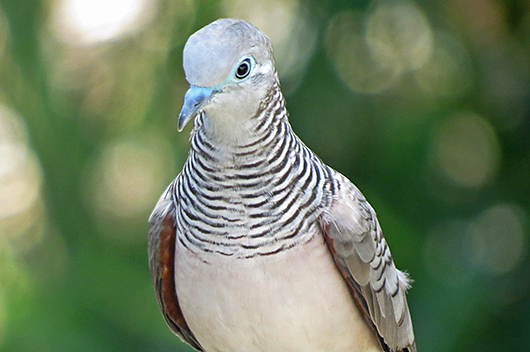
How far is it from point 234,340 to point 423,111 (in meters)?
2.56

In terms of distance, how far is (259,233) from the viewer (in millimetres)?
1812

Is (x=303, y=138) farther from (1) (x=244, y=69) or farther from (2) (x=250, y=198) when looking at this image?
(1) (x=244, y=69)

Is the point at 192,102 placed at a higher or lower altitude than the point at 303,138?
higher

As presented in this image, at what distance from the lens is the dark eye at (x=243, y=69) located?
1636 mm

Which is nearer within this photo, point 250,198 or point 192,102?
point 192,102

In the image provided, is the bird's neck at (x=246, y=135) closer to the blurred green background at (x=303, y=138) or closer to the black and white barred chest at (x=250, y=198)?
the black and white barred chest at (x=250, y=198)

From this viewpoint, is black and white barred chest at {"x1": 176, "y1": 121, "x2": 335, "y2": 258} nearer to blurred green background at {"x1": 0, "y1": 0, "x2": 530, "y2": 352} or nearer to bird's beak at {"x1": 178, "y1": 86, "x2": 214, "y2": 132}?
bird's beak at {"x1": 178, "y1": 86, "x2": 214, "y2": 132}

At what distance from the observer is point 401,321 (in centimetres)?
227

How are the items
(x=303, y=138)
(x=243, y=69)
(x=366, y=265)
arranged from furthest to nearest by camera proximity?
(x=303, y=138), (x=366, y=265), (x=243, y=69)

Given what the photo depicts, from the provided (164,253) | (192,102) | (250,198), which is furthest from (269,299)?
(192,102)

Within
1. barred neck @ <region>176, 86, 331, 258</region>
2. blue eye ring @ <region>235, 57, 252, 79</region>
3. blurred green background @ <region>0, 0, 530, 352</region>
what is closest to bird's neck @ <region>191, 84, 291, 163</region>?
barred neck @ <region>176, 86, 331, 258</region>

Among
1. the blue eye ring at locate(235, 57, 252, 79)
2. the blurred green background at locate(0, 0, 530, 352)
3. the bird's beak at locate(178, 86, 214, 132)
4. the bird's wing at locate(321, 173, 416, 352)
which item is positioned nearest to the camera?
the bird's beak at locate(178, 86, 214, 132)

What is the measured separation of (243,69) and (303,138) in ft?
8.47

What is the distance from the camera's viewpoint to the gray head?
1.53m
